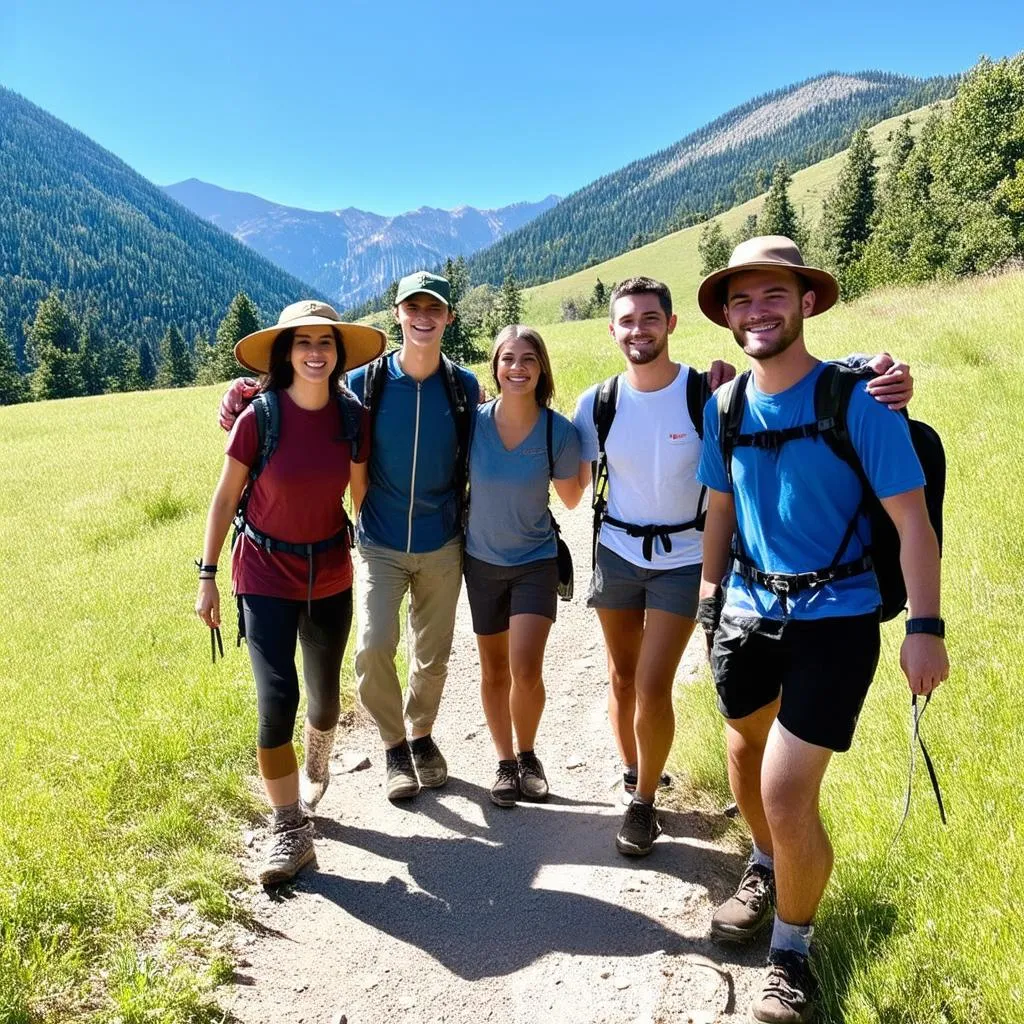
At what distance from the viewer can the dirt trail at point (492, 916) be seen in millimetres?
3104

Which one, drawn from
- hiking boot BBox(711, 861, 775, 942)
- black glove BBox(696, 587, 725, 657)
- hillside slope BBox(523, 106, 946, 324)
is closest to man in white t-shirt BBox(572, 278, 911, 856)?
black glove BBox(696, 587, 725, 657)

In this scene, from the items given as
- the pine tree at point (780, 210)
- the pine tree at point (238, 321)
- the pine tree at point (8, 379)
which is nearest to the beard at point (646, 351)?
the pine tree at point (238, 321)

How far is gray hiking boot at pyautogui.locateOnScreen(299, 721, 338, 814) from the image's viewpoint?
447 cm

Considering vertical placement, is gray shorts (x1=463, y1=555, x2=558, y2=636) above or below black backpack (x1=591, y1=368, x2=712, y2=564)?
below

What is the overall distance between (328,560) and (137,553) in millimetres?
8330

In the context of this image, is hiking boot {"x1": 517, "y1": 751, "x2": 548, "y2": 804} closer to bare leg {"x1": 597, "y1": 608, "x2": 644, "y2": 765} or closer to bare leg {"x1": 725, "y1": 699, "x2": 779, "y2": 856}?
bare leg {"x1": 597, "y1": 608, "x2": 644, "y2": 765}

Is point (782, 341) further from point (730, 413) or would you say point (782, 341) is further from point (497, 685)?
point (497, 685)

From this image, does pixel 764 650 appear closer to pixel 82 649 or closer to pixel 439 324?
pixel 439 324

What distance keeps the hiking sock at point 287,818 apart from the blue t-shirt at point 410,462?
1.50 m

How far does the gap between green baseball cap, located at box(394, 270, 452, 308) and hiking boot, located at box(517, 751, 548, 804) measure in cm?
278

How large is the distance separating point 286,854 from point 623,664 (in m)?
2.01

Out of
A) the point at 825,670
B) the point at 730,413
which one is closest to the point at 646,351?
the point at 730,413

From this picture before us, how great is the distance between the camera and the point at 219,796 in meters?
4.48

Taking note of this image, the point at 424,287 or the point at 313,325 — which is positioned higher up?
the point at 424,287
